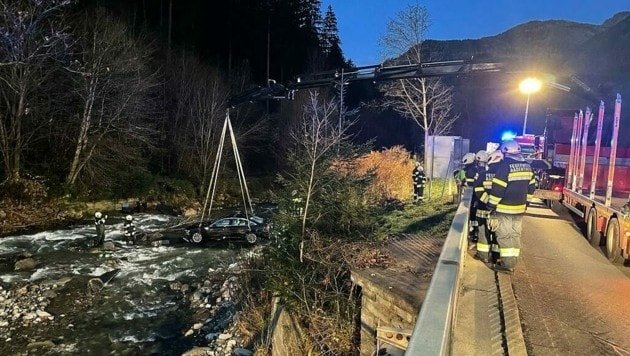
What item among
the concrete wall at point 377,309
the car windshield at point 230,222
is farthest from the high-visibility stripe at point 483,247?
the car windshield at point 230,222

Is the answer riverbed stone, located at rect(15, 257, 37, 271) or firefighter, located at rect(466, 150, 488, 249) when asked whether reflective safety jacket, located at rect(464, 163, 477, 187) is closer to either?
firefighter, located at rect(466, 150, 488, 249)

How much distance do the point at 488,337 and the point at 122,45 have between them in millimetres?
23054

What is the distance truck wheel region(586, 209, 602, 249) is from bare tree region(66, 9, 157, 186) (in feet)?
66.8

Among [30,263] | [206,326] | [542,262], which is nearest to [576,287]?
[542,262]

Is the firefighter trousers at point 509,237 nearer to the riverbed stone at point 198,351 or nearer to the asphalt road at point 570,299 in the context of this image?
the asphalt road at point 570,299

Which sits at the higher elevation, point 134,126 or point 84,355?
point 134,126

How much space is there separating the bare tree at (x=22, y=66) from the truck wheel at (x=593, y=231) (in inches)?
708

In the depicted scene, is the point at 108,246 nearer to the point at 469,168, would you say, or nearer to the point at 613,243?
the point at 469,168

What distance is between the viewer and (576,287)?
5.91 meters

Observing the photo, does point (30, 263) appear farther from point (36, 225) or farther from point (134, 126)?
point (134, 126)

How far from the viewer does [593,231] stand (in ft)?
28.7

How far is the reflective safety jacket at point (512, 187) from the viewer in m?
6.18

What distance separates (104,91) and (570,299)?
859 inches

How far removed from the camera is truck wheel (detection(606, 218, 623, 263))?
7270 mm
